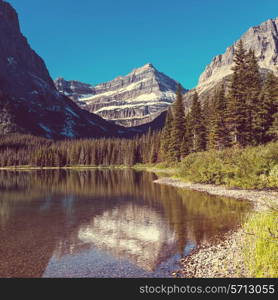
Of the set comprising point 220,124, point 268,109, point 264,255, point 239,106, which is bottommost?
point 264,255

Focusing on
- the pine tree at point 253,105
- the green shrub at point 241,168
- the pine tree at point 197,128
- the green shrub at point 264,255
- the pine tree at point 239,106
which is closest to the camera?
the green shrub at point 264,255

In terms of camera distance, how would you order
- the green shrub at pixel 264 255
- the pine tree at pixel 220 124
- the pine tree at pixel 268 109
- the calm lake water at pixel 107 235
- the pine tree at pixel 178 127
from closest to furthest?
the green shrub at pixel 264 255 → the calm lake water at pixel 107 235 → the pine tree at pixel 268 109 → the pine tree at pixel 220 124 → the pine tree at pixel 178 127

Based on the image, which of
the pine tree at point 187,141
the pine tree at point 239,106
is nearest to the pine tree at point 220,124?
the pine tree at point 239,106

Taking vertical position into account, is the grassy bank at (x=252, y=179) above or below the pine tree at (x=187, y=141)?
below

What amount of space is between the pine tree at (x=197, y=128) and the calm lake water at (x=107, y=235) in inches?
2067

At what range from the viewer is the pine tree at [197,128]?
84.7 m

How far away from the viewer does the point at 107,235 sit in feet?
66.1

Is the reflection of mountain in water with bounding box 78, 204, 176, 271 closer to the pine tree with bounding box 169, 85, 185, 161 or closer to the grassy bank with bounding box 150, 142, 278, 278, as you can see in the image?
the grassy bank with bounding box 150, 142, 278, 278

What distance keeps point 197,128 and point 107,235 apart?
69.7 metres

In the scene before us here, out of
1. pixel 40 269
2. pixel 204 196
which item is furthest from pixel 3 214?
pixel 204 196

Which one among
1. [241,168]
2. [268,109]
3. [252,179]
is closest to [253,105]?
[268,109]

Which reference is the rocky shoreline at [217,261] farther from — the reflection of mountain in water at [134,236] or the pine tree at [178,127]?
the pine tree at [178,127]

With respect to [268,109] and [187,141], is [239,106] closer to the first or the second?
[268,109]
